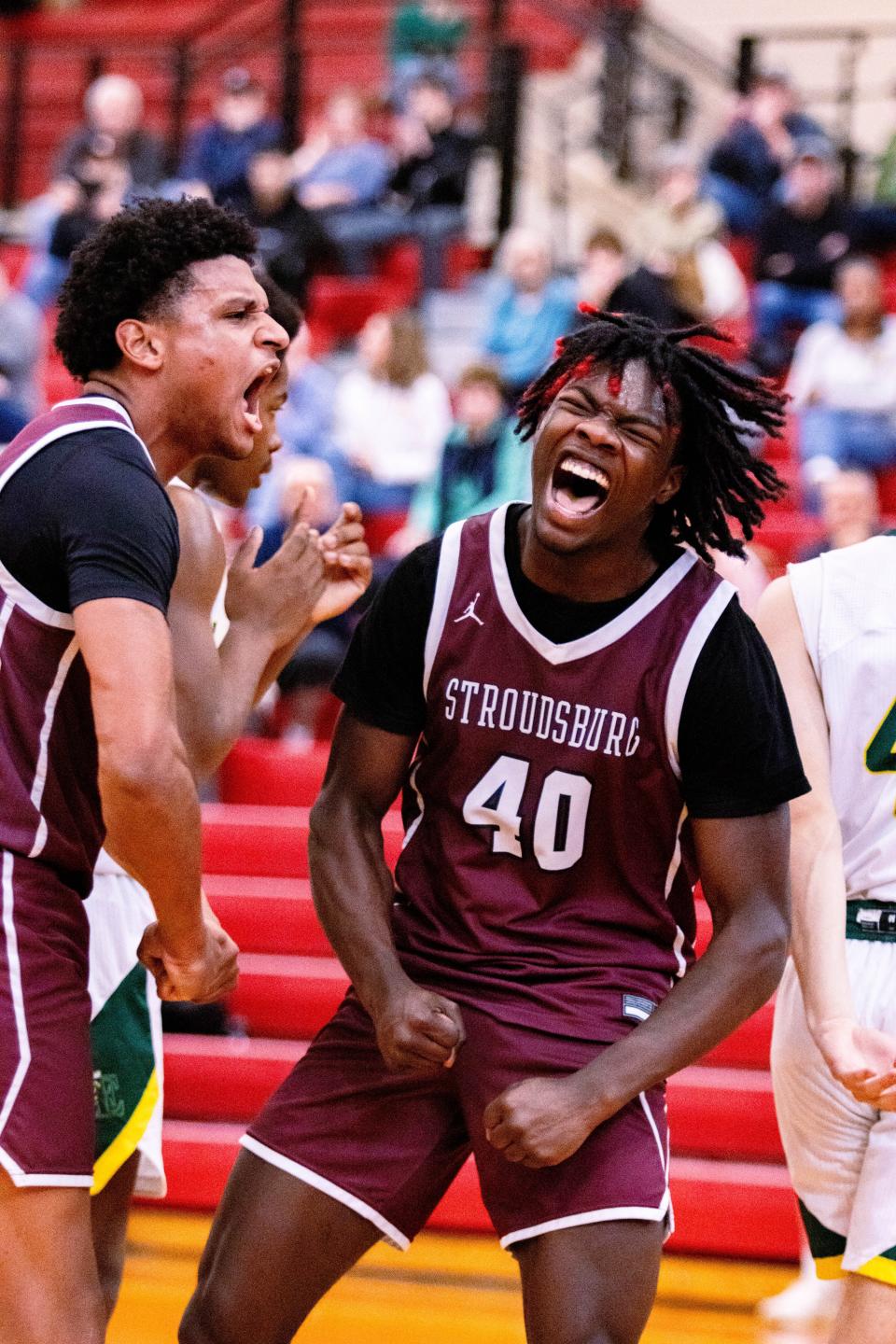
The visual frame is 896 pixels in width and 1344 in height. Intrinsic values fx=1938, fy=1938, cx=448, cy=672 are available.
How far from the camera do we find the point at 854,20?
14336 millimetres

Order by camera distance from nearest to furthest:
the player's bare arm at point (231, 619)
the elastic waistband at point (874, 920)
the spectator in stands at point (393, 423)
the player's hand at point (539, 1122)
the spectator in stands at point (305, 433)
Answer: the player's hand at point (539, 1122), the player's bare arm at point (231, 619), the elastic waistband at point (874, 920), the spectator in stands at point (305, 433), the spectator in stands at point (393, 423)

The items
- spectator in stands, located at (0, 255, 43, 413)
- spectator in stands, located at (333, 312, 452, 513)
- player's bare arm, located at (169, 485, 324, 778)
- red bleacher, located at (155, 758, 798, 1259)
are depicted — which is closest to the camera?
player's bare arm, located at (169, 485, 324, 778)

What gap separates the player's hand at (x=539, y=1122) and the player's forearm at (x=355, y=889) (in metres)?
0.28

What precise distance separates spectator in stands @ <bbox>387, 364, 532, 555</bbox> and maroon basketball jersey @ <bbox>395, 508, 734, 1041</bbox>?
4.70 metres

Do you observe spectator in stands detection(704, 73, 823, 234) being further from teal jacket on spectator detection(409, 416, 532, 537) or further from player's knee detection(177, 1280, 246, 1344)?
player's knee detection(177, 1280, 246, 1344)

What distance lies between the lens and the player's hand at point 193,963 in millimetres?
2863

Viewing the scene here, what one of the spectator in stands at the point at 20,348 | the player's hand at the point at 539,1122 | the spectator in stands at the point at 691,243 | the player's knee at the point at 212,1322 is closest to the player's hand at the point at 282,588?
the player's hand at the point at 539,1122

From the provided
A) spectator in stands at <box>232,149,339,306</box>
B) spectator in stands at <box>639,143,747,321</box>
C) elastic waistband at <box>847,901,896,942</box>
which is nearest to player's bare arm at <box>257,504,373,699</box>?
elastic waistband at <box>847,901,896,942</box>

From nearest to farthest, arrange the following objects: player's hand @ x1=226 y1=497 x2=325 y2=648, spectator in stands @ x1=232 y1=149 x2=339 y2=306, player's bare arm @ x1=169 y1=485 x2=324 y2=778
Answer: player's bare arm @ x1=169 y1=485 x2=324 y2=778
player's hand @ x1=226 y1=497 x2=325 y2=648
spectator in stands @ x1=232 y1=149 x2=339 y2=306

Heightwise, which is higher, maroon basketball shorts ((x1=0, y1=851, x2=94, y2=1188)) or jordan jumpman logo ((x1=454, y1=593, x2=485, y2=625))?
jordan jumpman logo ((x1=454, y1=593, x2=485, y2=625))

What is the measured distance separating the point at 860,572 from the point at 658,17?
12.7 meters

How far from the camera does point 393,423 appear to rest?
8.98m

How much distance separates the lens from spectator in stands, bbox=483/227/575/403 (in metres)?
9.39

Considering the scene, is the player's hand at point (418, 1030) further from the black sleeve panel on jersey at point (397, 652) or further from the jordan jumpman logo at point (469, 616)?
the jordan jumpman logo at point (469, 616)
